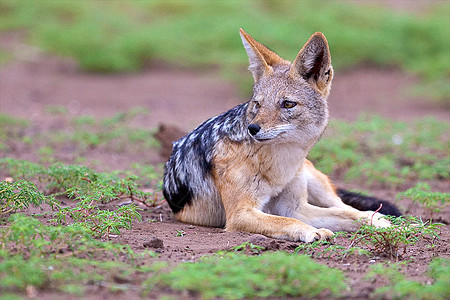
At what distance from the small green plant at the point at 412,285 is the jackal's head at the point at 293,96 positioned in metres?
1.65

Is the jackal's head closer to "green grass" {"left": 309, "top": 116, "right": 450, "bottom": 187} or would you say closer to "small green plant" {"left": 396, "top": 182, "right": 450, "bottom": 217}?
"small green plant" {"left": 396, "top": 182, "right": 450, "bottom": 217}

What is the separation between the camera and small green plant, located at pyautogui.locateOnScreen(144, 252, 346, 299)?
3.63m

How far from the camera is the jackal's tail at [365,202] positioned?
623 centimetres

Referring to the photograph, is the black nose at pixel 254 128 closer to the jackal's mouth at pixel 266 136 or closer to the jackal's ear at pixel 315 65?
the jackal's mouth at pixel 266 136

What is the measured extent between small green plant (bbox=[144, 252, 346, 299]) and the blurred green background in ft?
31.2

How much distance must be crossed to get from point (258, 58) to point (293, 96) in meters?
0.56

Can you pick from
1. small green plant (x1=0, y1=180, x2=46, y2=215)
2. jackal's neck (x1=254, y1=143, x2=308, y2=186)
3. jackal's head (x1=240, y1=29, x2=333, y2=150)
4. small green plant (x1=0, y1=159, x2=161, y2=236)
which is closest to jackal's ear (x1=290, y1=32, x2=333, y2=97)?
jackal's head (x1=240, y1=29, x2=333, y2=150)

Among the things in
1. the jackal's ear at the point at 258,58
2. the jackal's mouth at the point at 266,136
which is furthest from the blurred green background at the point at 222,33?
the jackal's mouth at the point at 266,136

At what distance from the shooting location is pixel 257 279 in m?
3.71

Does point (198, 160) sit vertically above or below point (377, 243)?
above

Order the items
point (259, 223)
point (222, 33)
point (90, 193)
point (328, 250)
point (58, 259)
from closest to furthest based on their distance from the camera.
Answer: point (58, 259)
point (328, 250)
point (259, 223)
point (90, 193)
point (222, 33)

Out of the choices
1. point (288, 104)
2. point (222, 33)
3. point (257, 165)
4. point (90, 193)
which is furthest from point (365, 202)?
point (222, 33)

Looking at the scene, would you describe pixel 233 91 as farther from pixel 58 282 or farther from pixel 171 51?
pixel 58 282

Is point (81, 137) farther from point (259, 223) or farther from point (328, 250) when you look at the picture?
point (328, 250)
